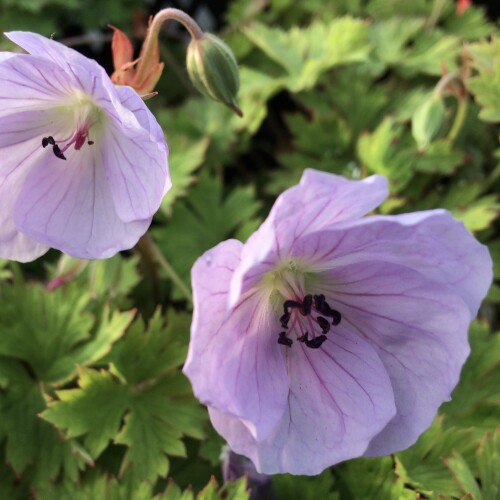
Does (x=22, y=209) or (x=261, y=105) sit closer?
(x=22, y=209)

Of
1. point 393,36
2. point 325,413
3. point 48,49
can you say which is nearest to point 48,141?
point 48,49

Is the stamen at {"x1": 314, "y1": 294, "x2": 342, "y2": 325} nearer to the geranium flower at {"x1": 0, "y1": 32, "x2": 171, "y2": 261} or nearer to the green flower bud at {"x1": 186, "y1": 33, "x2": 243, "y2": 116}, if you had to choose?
the geranium flower at {"x1": 0, "y1": 32, "x2": 171, "y2": 261}

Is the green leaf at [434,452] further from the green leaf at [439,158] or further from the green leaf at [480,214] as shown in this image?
the green leaf at [439,158]

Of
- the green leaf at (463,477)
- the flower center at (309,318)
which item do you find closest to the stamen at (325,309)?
the flower center at (309,318)

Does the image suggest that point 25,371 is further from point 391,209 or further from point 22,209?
point 391,209

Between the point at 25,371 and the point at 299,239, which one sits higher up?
the point at 299,239

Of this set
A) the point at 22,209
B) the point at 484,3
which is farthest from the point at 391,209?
the point at 484,3

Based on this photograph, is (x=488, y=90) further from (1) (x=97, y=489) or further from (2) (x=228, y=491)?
(1) (x=97, y=489)
